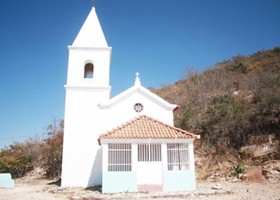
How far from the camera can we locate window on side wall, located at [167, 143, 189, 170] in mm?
15828

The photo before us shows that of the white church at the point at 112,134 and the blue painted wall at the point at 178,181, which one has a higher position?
the white church at the point at 112,134

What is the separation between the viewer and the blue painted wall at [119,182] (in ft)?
46.7

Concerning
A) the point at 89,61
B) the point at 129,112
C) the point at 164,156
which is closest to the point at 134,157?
the point at 164,156

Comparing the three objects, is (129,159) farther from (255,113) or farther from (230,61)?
(230,61)

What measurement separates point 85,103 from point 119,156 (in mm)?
5236

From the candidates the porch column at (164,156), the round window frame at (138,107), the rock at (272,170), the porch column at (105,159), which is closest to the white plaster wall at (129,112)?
the round window frame at (138,107)

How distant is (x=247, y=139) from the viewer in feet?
70.9

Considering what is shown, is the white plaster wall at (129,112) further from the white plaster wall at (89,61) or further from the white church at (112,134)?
the white plaster wall at (89,61)

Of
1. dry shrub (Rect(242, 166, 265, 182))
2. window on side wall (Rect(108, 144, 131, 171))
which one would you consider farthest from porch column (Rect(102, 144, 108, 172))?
dry shrub (Rect(242, 166, 265, 182))

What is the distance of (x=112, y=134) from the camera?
1515 cm

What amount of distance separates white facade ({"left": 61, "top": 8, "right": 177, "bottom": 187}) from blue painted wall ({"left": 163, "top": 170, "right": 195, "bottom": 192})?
450cm

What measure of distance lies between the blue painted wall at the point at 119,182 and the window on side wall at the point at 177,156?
2.61m

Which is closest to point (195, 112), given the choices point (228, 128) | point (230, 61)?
point (228, 128)

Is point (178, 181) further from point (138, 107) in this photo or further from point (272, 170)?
point (272, 170)
